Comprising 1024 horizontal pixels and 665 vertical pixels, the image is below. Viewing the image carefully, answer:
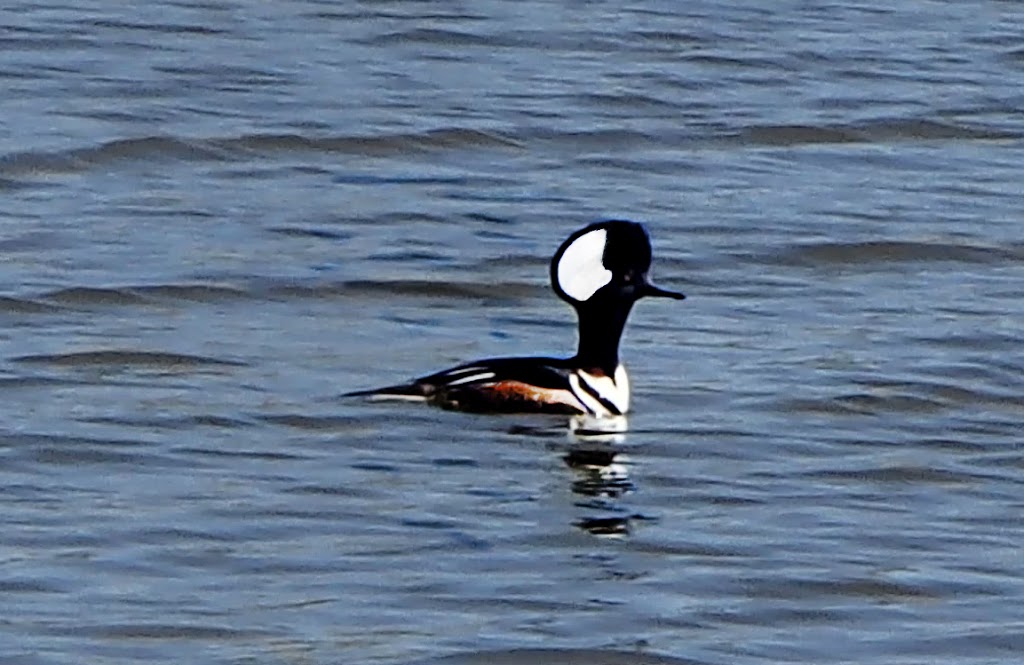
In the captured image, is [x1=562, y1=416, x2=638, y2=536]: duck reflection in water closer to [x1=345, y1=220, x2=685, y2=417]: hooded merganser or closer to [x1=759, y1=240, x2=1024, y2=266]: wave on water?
[x1=345, y1=220, x2=685, y2=417]: hooded merganser

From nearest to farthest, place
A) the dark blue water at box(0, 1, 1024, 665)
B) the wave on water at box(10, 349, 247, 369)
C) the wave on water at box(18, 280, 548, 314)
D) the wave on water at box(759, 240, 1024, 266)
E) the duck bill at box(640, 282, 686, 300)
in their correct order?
1. the dark blue water at box(0, 1, 1024, 665)
2. the duck bill at box(640, 282, 686, 300)
3. the wave on water at box(10, 349, 247, 369)
4. the wave on water at box(18, 280, 548, 314)
5. the wave on water at box(759, 240, 1024, 266)

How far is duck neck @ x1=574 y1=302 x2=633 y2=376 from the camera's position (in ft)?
36.0

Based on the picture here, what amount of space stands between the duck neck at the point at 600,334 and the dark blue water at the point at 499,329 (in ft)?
0.76

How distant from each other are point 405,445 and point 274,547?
1661 millimetres

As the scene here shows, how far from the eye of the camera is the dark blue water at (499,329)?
8227 millimetres

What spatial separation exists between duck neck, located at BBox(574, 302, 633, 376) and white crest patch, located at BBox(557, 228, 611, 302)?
0.31 feet

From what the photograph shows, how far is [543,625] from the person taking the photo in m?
8.03

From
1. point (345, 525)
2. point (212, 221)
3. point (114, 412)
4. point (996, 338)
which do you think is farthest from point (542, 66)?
point (345, 525)

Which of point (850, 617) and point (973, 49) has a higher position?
point (973, 49)

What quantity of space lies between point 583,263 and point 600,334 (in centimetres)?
28

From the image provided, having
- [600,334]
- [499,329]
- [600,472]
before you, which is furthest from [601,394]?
[499,329]

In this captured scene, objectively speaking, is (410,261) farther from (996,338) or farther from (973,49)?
(973,49)

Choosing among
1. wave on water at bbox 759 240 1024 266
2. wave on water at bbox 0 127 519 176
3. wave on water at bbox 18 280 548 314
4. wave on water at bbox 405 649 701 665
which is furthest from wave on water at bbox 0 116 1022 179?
wave on water at bbox 405 649 701 665

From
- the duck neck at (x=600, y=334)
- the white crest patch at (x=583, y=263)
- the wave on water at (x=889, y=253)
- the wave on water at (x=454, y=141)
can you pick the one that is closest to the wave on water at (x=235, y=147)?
the wave on water at (x=454, y=141)
